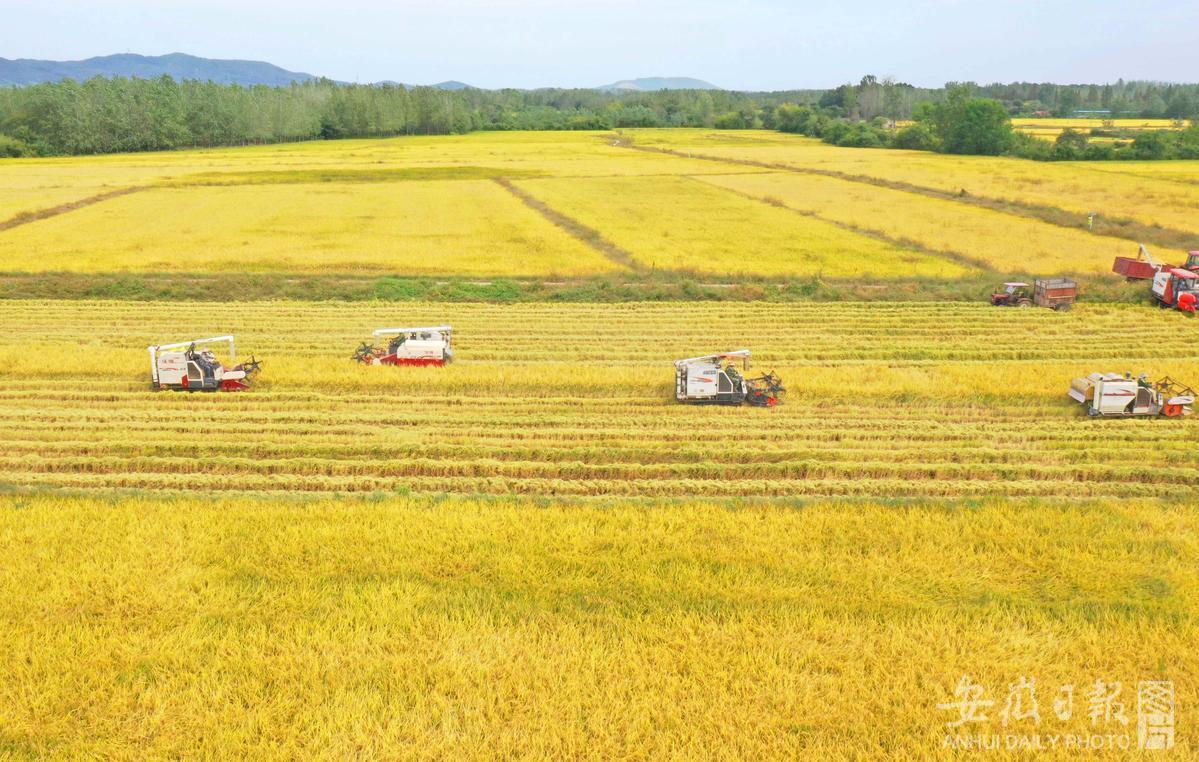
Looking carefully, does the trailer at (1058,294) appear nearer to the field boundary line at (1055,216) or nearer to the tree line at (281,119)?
the field boundary line at (1055,216)

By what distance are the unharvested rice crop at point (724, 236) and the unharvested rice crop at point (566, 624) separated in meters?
24.9

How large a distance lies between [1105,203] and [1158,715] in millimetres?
59769

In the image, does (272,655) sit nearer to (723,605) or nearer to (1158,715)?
(723,605)

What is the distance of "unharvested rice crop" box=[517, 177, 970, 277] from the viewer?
128ft

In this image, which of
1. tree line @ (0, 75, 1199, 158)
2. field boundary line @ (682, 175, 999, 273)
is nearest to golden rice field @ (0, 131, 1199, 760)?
field boundary line @ (682, 175, 999, 273)

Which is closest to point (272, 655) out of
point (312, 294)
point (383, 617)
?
point (383, 617)

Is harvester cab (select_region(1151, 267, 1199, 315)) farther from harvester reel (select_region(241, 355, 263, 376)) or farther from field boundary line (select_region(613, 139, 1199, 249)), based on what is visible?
harvester reel (select_region(241, 355, 263, 376))

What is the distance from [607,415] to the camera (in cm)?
2008

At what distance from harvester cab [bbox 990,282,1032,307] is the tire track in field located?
1497 cm

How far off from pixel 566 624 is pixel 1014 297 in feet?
89.3

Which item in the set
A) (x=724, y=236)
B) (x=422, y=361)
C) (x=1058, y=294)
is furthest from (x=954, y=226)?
(x=422, y=361)
